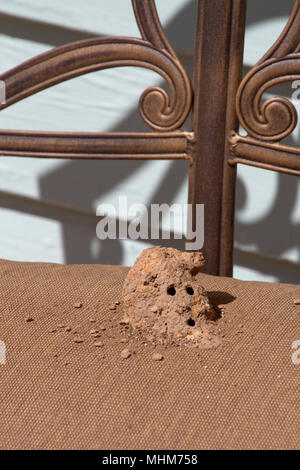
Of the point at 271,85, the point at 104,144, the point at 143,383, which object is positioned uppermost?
the point at 271,85

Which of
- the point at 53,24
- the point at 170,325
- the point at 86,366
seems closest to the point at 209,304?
the point at 170,325

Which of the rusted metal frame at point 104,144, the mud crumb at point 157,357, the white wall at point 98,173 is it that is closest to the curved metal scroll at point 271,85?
the rusted metal frame at point 104,144

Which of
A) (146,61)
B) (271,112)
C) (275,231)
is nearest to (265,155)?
(271,112)

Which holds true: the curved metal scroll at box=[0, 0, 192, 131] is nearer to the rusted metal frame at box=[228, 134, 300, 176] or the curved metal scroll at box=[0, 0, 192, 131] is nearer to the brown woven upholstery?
the rusted metal frame at box=[228, 134, 300, 176]

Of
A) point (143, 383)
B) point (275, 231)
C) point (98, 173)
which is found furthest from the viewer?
point (98, 173)

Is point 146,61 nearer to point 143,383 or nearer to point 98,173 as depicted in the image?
point 98,173

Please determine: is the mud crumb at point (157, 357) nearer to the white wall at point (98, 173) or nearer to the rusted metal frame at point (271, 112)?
the rusted metal frame at point (271, 112)

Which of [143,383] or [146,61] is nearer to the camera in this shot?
[143,383]

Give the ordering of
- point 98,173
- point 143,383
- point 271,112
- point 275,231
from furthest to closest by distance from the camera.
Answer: point 98,173
point 275,231
point 271,112
point 143,383

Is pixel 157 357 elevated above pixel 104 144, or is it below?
below
